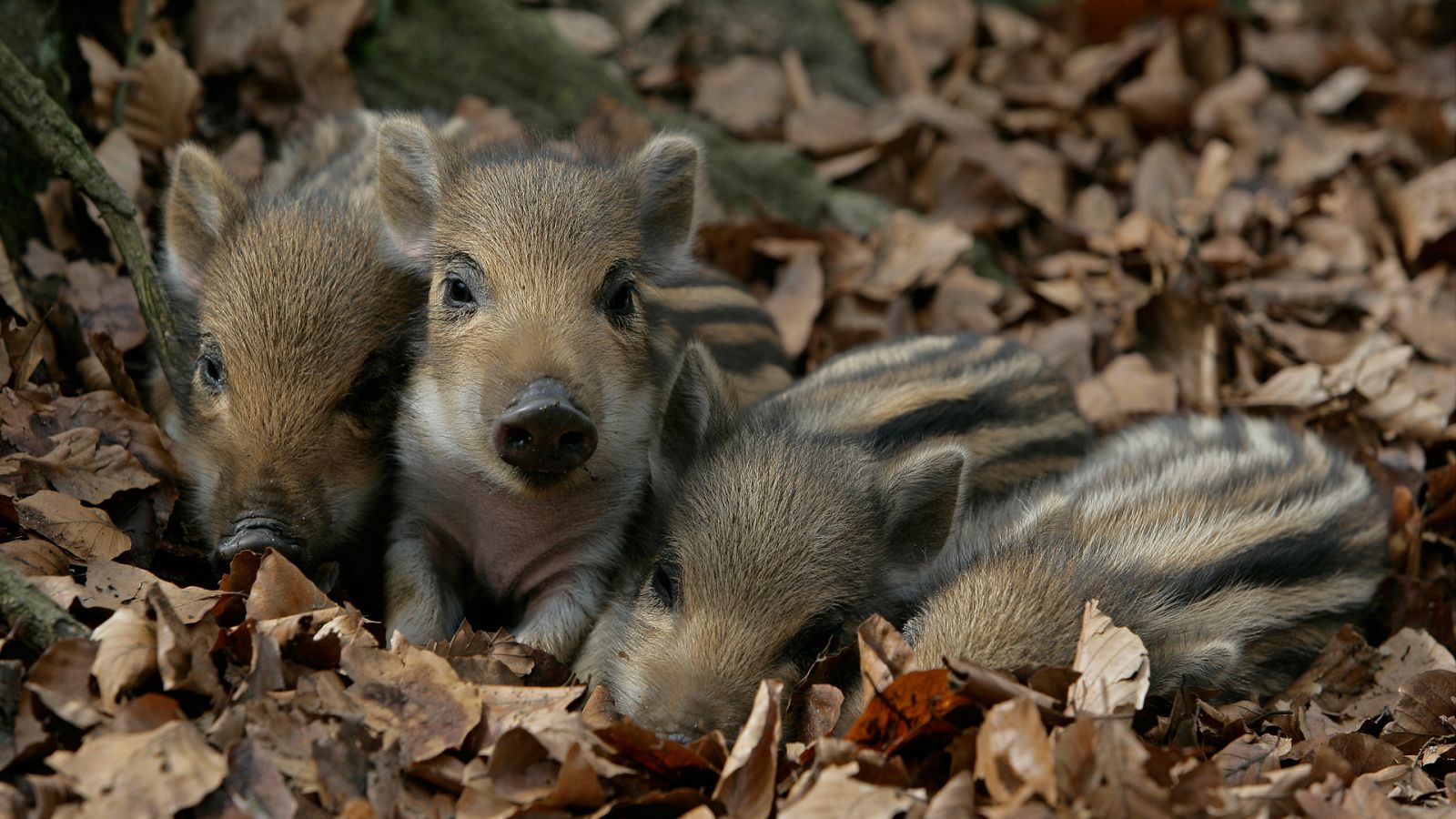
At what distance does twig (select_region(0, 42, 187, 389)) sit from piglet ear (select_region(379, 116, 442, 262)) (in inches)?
28.8

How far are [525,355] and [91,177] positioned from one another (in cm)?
154

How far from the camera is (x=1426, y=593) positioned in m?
4.48

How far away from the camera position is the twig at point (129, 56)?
16.8 ft

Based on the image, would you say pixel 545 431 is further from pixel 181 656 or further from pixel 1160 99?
pixel 1160 99

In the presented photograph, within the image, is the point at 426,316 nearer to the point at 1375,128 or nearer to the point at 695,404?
the point at 695,404

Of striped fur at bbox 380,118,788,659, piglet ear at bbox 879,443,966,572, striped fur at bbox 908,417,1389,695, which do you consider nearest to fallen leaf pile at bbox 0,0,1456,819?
striped fur at bbox 908,417,1389,695

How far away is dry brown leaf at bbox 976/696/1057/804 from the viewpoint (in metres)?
2.80

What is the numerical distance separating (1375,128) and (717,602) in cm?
543

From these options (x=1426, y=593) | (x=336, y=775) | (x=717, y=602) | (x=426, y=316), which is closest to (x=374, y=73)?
(x=426, y=316)

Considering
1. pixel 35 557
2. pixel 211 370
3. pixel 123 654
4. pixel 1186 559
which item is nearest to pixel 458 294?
pixel 211 370

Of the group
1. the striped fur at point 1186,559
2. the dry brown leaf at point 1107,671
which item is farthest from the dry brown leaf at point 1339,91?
the dry brown leaf at point 1107,671

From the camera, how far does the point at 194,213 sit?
4285 millimetres

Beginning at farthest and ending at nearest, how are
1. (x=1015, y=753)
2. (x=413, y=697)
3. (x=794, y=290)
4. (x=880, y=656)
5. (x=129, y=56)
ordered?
(x=794, y=290) < (x=129, y=56) < (x=880, y=656) < (x=413, y=697) < (x=1015, y=753)

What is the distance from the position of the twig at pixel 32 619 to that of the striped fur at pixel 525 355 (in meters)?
1.05
